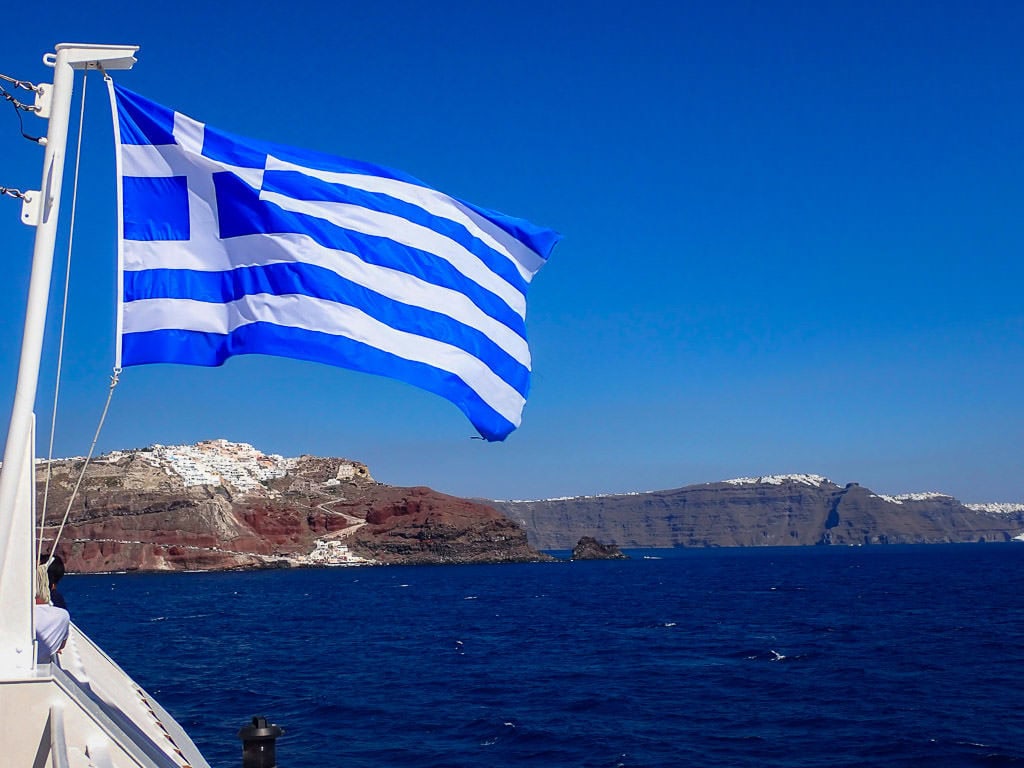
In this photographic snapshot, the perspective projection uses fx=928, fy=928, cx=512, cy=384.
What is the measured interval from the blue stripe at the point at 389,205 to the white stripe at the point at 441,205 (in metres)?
0.04

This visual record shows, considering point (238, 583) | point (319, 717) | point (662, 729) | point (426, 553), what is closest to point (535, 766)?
point (662, 729)

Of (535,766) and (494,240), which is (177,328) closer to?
(494,240)

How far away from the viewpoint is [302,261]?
7699 mm

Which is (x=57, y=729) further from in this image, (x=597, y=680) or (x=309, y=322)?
(x=597, y=680)

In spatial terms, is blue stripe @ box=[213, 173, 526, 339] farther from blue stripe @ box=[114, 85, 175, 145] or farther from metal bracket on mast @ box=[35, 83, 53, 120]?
metal bracket on mast @ box=[35, 83, 53, 120]

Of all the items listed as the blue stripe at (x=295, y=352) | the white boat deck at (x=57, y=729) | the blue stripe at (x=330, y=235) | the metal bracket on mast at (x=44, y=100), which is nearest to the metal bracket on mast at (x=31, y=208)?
the metal bracket on mast at (x=44, y=100)

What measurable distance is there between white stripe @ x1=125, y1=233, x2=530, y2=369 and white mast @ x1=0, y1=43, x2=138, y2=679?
3.92 ft

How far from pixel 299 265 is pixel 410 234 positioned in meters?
1.14

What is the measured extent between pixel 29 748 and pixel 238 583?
119767mm

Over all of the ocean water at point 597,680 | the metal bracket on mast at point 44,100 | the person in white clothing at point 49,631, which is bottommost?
the ocean water at point 597,680

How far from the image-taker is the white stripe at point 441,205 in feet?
26.3

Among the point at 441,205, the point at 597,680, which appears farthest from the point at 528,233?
the point at 597,680

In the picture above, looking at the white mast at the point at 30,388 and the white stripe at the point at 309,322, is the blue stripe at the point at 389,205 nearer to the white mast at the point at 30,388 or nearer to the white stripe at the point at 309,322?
the white stripe at the point at 309,322

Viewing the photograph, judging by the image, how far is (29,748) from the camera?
5.72m
